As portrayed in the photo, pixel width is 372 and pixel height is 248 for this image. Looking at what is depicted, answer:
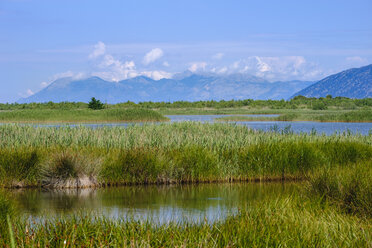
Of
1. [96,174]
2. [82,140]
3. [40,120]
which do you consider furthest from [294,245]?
[40,120]

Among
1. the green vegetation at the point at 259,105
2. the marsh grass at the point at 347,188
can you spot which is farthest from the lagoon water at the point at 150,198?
the green vegetation at the point at 259,105

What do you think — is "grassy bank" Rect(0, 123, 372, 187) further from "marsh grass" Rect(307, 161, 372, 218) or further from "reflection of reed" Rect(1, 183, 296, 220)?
"marsh grass" Rect(307, 161, 372, 218)

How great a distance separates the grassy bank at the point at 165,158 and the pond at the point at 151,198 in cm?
50

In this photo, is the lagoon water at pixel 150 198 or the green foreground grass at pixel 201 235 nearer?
the green foreground grass at pixel 201 235

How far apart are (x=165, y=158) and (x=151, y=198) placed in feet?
8.24

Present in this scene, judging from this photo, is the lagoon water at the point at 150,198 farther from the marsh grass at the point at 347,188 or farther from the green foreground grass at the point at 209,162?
the marsh grass at the point at 347,188

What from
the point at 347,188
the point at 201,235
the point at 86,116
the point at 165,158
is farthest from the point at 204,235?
the point at 86,116

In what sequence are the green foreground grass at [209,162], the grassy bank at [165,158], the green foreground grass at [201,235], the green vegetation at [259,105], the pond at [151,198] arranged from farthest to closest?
the green vegetation at [259,105] → the grassy bank at [165,158] → the pond at [151,198] → the green foreground grass at [209,162] → the green foreground grass at [201,235]

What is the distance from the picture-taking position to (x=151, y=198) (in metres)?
14.2

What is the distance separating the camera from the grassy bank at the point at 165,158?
15492 millimetres

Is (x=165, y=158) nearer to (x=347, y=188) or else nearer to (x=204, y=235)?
(x=347, y=188)

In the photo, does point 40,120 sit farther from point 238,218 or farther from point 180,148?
point 238,218

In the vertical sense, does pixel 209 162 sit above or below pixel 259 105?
below

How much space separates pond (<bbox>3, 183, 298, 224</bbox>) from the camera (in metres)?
12.4
